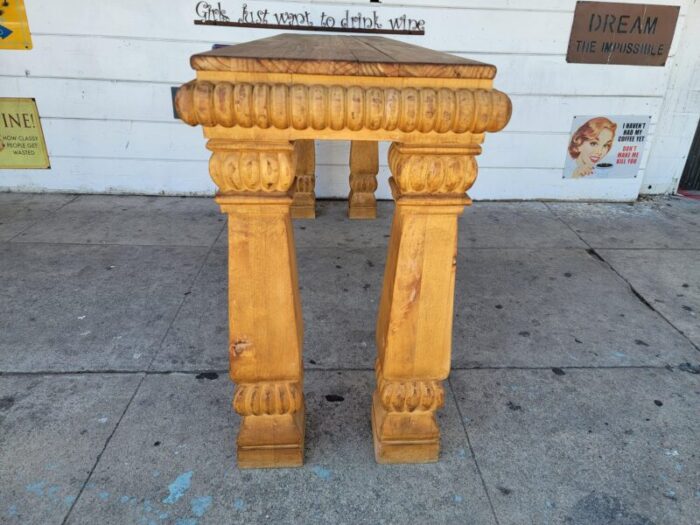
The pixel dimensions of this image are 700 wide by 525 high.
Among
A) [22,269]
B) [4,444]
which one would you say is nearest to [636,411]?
[4,444]

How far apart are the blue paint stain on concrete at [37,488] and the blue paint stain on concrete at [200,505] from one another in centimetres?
49

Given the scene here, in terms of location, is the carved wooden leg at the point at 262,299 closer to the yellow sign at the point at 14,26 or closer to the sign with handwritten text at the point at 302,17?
the sign with handwritten text at the point at 302,17

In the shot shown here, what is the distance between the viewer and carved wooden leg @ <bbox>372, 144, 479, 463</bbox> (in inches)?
54.2

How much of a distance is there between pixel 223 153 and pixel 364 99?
0.40 m

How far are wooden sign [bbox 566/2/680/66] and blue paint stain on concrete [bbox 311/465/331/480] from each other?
3933mm

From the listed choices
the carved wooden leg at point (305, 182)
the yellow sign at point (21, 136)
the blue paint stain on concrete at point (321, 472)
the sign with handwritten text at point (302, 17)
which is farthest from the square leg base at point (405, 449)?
the yellow sign at point (21, 136)

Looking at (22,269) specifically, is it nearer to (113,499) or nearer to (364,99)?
(113,499)

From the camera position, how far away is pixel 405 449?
1.74 meters

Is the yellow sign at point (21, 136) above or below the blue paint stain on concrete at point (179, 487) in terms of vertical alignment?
above

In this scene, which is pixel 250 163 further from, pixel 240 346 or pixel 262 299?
pixel 240 346

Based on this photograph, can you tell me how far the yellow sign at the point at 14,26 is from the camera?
3.85 m

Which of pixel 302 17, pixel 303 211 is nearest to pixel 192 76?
pixel 302 17

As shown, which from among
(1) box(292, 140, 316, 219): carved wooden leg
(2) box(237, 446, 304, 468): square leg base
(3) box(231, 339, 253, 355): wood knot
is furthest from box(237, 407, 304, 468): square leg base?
(1) box(292, 140, 316, 219): carved wooden leg

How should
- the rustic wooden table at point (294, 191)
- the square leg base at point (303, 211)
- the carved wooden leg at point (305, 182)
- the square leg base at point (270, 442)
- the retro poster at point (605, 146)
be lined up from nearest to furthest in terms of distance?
1. the rustic wooden table at point (294, 191)
2. the square leg base at point (270, 442)
3. the carved wooden leg at point (305, 182)
4. the square leg base at point (303, 211)
5. the retro poster at point (605, 146)
